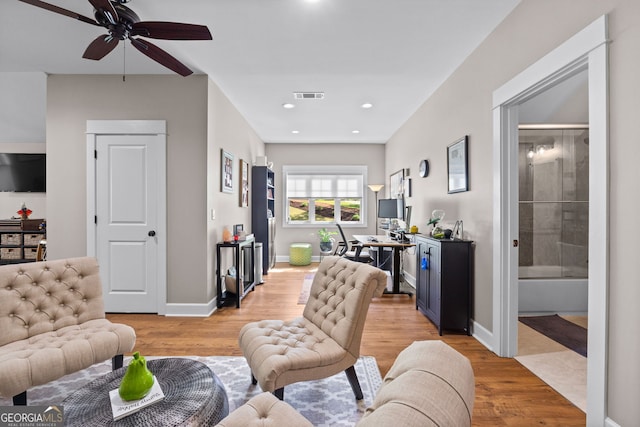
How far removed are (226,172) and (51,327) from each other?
2.47 metres

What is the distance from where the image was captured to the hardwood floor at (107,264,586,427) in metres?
1.82

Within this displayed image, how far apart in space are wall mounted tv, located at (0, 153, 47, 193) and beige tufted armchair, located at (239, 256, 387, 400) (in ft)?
17.2

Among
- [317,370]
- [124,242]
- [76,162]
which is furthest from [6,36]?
[317,370]

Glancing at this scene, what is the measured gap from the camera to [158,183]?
134 inches

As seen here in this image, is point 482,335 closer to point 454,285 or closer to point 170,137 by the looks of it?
point 454,285

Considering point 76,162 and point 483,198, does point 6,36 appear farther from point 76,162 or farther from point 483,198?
point 483,198

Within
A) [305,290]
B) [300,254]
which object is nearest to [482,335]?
[305,290]

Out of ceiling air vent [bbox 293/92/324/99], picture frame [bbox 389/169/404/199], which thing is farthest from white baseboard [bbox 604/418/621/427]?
picture frame [bbox 389/169/404/199]

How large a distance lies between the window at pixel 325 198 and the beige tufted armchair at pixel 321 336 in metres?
4.85

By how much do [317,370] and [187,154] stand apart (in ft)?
9.02

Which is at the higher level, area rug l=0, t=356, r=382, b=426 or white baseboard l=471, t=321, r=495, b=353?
white baseboard l=471, t=321, r=495, b=353

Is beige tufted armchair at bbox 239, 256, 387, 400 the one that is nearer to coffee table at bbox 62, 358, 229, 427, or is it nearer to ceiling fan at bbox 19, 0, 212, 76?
coffee table at bbox 62, 358, 229, 427

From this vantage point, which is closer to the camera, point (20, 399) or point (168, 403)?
point (168, 403)

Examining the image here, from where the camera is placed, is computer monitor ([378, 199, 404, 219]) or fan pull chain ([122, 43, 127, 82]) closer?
fan pull chain ([122, 43, 127, 82])
